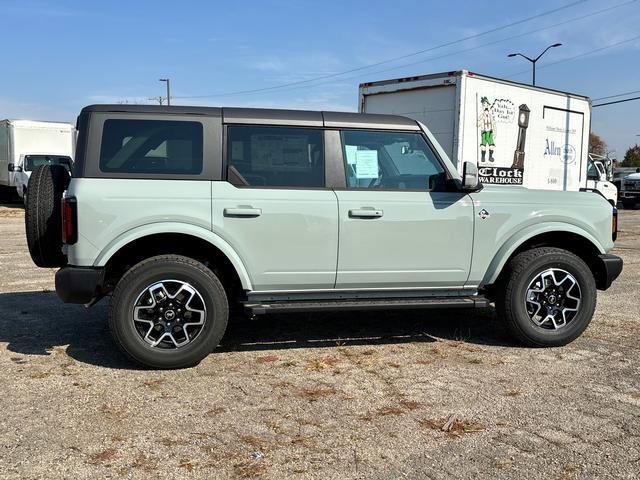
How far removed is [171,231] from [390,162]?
1829mm

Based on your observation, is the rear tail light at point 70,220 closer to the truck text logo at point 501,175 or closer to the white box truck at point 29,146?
the truck text logo at point 501,175

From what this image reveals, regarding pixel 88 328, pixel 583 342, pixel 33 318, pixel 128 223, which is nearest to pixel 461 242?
pixel 583 342

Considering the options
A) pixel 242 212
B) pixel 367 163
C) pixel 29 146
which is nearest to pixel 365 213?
pixel 367 163

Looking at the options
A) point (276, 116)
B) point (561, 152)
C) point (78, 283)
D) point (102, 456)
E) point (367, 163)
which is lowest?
point (102, 456)

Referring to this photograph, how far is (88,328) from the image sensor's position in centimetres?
543

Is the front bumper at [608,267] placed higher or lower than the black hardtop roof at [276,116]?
lower

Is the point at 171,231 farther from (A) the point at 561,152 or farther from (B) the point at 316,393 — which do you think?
(A) the point at 561,152

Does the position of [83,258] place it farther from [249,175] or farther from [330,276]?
[330,276]

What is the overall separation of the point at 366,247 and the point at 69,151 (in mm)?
20484

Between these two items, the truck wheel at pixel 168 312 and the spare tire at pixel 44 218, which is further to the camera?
the spare tire at pixel 44 218

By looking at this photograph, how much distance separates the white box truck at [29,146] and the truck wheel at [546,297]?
19.2m

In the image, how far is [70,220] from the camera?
4129mm

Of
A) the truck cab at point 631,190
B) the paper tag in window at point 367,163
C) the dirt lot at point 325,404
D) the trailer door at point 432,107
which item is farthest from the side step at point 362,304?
the truck cab at point 631,190

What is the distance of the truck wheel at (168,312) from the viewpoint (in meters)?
4.25
